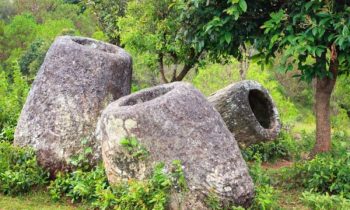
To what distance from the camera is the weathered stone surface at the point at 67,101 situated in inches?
262

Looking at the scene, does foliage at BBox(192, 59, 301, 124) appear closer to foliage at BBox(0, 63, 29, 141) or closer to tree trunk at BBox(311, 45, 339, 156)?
foliage at BBox(0, 63, 29, 141)

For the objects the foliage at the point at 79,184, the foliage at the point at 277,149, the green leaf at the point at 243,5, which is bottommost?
the foliage at the point at 277,149

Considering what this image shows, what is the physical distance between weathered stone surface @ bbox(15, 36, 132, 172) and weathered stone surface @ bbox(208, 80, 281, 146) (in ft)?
7.14

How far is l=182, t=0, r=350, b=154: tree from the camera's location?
5.75 meters

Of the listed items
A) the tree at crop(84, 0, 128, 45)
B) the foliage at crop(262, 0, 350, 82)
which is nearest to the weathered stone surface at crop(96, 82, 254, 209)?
the foliage at crop(262, 0, 350, 82)

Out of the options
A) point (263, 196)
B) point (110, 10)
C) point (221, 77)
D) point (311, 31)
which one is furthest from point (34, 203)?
point (221, 77)

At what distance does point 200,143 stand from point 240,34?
2.28m

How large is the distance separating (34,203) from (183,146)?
2.20 meters

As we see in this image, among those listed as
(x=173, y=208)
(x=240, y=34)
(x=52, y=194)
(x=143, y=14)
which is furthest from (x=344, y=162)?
(x=143, y=14)

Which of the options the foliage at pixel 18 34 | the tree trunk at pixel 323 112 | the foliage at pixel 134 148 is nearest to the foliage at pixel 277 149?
the tree trunk at pixel 323 112

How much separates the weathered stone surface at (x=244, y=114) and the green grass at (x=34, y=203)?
3.43m

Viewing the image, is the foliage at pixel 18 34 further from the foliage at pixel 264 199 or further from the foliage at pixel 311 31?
the foliage at pixel 264 199

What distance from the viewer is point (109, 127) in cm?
546

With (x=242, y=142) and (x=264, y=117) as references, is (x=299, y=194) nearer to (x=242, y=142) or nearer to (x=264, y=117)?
(x=242, y=142)
